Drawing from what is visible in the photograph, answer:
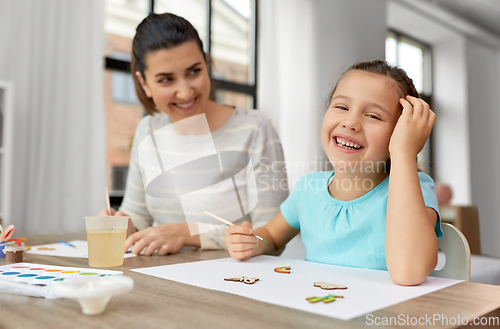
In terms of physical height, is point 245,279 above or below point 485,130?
below

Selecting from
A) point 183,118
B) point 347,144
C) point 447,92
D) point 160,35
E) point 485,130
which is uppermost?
point 447,92

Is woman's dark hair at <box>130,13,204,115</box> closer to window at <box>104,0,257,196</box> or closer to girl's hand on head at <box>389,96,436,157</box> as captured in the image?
girl's hand on head at <box>389,96,436,157</box>

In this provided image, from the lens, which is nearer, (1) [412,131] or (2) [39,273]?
(2) [39,273]

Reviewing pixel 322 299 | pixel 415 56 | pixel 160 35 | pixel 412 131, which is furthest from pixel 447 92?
pixel 322 299

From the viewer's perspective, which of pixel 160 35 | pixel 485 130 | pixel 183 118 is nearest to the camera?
pixel 160 35

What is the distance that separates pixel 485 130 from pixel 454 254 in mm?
4285

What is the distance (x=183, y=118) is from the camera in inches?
53.9

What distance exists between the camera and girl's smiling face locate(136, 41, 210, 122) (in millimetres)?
1235

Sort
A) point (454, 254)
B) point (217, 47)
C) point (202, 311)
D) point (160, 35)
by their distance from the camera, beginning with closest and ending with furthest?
point (202, 311) < point (454, 254) < point (160, 35) < point (217, 47)

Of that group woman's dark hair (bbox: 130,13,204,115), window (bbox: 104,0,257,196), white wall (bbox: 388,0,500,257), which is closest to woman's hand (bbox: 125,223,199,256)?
woman's dark hair (bbox: 130,13,204,115)

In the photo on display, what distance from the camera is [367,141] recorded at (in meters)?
0.91

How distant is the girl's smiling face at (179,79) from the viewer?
1.24 m

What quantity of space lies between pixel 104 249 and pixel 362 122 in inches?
23.8

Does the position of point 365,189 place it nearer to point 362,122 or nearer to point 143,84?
point 362,122
